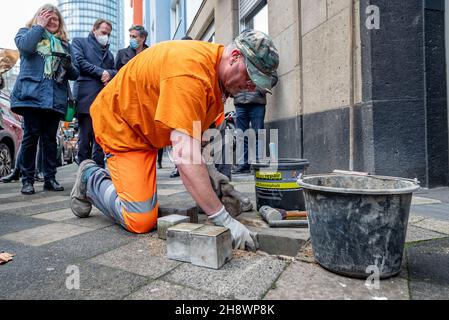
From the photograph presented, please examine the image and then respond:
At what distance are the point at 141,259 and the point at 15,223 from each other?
4.42 ft

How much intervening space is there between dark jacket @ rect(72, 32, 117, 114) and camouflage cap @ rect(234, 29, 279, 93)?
2771 millimetres

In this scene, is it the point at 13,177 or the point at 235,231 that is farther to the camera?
the point at 13,177

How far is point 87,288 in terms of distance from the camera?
1326 millimetres

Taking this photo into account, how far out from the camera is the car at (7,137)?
576cm

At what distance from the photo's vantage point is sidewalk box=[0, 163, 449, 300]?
1273 mm

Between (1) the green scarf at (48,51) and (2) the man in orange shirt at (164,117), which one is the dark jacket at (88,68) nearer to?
(1) the green scarf at (48,51)

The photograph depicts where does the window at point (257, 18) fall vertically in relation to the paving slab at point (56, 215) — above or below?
above

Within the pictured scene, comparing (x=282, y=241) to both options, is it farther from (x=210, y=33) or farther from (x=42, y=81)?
(x=210, y=33)

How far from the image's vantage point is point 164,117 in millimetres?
1665

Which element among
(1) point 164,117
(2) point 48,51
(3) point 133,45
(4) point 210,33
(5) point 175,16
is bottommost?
(1) point 164,117

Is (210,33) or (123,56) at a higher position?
(210,33)

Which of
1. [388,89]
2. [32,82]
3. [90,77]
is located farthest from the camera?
[90,77]

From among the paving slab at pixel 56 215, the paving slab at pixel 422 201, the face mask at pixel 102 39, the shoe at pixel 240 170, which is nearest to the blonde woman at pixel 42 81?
the face mask at pixel 102 39

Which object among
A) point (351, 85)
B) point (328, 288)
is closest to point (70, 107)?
point (351, 85)
